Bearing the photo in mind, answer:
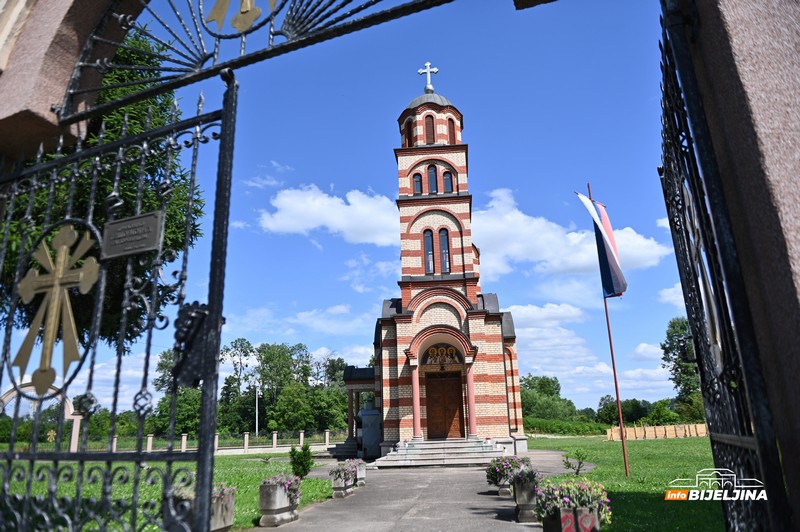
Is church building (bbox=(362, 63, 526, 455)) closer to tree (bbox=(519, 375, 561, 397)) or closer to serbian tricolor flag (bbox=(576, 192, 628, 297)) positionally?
serbian tricolor flag (bbox=(576, 192, 628, 297))

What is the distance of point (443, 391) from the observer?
2145 cm

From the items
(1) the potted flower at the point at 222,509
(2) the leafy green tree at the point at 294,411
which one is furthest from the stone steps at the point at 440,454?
(2) the leafy green tree at the point at 294,411

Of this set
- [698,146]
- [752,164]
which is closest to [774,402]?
[752,164]

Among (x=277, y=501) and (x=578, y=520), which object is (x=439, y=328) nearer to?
(x=277, y=501)

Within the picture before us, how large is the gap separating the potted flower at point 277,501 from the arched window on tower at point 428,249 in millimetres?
14512

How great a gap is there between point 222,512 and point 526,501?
484 centimetres

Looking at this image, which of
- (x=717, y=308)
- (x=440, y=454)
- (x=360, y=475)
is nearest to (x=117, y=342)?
(x=717, y=308)

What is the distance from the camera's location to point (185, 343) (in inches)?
107

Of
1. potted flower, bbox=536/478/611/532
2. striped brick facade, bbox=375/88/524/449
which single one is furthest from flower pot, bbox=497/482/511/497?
striped brick facade, bbox=375/88/524/449

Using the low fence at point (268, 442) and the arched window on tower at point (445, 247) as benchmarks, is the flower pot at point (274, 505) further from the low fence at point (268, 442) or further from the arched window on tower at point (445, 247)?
the low fence at point (268, 442)

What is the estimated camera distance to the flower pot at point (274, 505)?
8078mm

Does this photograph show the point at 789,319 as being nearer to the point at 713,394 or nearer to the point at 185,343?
the point at 713,394

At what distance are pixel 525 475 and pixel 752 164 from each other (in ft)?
25.3

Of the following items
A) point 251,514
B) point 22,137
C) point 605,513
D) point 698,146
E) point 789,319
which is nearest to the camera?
point 789,319
